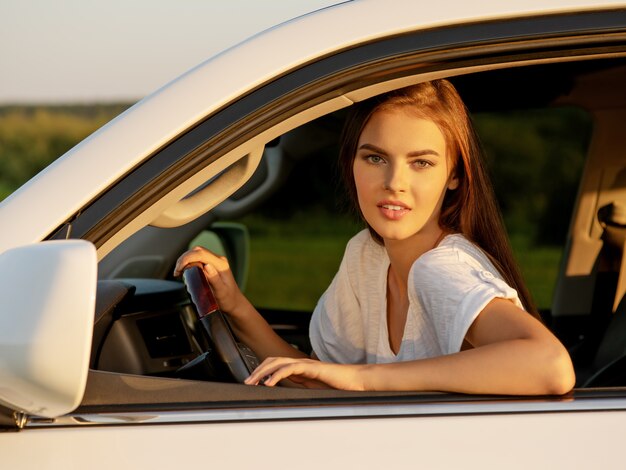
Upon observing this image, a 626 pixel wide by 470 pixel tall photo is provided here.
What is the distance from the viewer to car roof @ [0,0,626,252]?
4.80ft

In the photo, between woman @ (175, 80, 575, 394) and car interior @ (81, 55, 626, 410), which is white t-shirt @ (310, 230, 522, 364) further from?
car interior @ (81, 55, 626, 410)

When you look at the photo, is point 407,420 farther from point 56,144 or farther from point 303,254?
point 56,144

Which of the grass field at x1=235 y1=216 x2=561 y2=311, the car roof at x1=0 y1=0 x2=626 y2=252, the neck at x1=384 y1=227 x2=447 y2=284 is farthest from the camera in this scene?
the grass field at x1=235 y1=216 x2=561 y2=311

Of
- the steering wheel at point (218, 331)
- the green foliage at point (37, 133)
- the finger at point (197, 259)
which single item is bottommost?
the steering wheel at point (218, 331)

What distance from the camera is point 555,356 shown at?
154cm

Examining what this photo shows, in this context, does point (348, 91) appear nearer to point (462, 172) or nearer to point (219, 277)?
point (462, 172)

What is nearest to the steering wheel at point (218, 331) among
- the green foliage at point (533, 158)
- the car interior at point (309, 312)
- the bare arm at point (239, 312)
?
the car interior at point (309, 312)

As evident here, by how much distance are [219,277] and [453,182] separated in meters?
0.53

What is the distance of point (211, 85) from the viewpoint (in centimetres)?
152

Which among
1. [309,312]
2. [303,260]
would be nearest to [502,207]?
[303,260]

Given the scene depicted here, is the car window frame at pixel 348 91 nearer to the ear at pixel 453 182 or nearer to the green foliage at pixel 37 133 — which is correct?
the ear at pixel 453 182

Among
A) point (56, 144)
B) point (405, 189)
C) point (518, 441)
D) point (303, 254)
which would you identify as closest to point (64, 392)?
point (518, 441)

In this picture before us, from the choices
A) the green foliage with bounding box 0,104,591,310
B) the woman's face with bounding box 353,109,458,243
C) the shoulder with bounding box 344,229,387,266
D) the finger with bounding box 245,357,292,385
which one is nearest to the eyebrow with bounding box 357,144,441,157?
the woman's face with bounding box 353,109,458,243

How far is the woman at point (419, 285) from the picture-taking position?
1548mm
